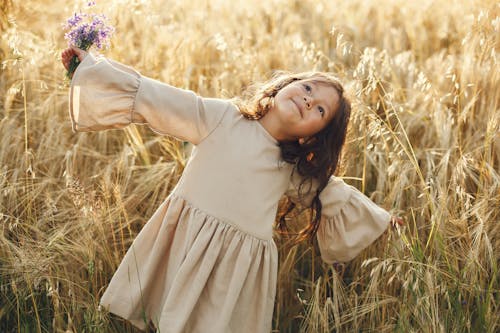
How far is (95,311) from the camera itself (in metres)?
2.16

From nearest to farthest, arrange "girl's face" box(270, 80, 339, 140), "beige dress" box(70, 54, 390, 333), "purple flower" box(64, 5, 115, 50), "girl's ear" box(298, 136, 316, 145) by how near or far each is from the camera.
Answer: "purple flower" box(64, 5, 115, 50) → "beige dress" box(70, 54, 390, 333) → "girl's face" box(270, 80, 339, 140) → "girl's ear" box(298, 136, 316, 145)

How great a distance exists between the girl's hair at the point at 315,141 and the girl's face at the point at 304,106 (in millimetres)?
34

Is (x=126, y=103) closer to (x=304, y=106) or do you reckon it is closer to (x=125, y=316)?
(x=304, y=106)

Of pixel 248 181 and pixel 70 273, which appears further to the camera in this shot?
pixel 70 273

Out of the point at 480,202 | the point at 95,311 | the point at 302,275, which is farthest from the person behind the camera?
the point at 302,275

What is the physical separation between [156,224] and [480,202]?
50.0 inches

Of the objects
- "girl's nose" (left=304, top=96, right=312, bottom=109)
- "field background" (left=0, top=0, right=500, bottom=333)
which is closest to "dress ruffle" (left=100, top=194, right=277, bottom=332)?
"field background" (left=0, top=0, right=500, bottom=333)

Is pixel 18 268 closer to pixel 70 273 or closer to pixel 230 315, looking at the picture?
pixel 70 273

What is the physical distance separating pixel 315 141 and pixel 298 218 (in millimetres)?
483

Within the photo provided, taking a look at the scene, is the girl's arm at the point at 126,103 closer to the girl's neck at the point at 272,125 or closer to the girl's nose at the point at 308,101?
the girl's neck at the point at 272,125

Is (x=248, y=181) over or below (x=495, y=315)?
over

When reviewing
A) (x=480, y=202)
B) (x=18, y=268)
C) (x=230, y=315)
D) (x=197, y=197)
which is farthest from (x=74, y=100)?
(x=480, y=202)

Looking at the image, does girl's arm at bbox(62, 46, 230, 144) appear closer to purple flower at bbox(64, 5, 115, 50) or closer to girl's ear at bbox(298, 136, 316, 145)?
purple flower at bbox(64, 5, 115, 50)

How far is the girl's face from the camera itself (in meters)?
2.21
